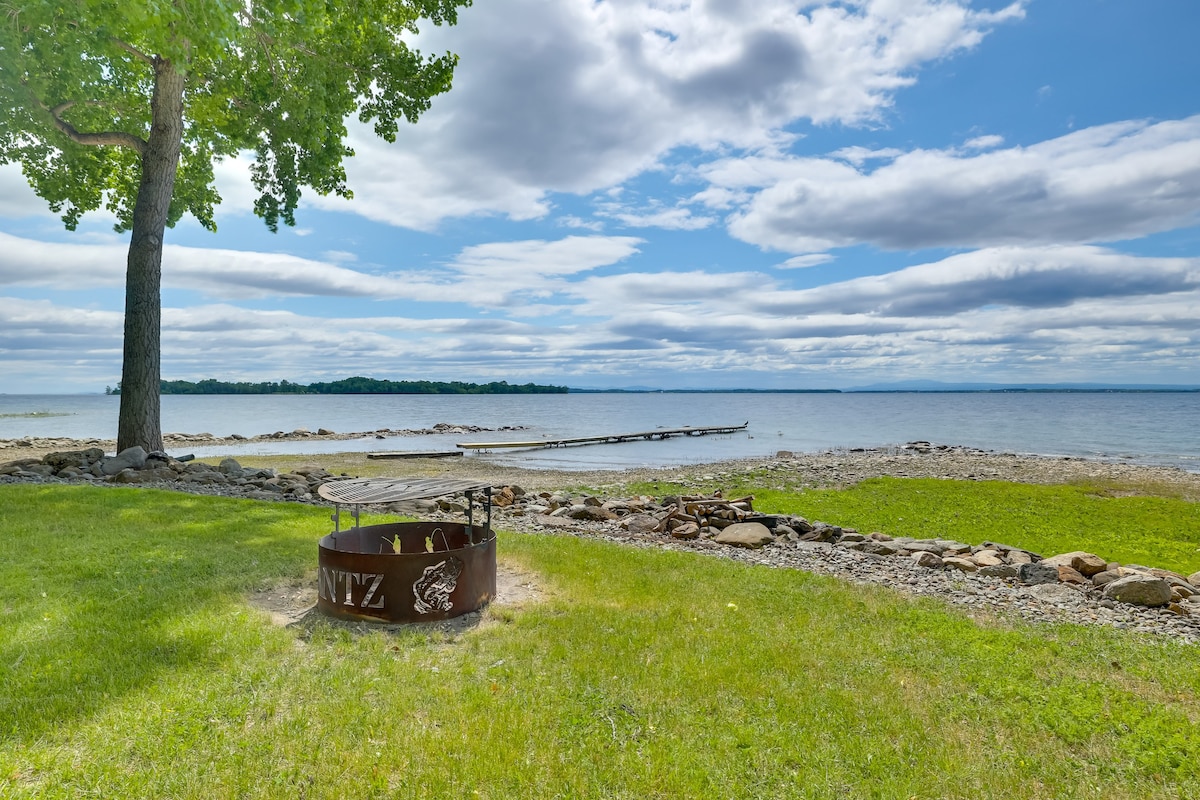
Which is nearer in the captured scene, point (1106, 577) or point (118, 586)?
→ point (118, 586)

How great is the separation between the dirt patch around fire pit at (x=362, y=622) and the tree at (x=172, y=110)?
940cm

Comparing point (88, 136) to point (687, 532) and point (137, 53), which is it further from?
point (687, 532)

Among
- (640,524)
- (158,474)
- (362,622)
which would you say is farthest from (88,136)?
(362,622)

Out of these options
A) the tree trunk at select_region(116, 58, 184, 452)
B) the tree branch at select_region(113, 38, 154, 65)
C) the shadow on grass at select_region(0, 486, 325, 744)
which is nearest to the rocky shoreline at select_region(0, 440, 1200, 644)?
the tree trunk at select_region(116, 58, 184, 452)

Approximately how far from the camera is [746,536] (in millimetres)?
11070

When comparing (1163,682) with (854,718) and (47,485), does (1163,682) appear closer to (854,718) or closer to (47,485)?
(854,718)

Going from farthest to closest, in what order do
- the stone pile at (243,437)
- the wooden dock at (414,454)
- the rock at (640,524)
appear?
the stone pile at (243,437), the wooden dock at (414,454), the rock at (640,524)

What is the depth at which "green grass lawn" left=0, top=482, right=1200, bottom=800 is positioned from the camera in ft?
12.2

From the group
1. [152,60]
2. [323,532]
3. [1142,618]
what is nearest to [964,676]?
[1142,618]

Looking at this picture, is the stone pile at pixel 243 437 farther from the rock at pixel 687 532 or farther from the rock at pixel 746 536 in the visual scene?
the rock at pixel 746 536

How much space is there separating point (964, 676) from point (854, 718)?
1421mm

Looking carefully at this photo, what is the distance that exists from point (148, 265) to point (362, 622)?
43.2ft

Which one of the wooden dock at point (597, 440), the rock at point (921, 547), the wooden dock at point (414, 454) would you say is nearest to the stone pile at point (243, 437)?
the wooden dock at point (597, 440)

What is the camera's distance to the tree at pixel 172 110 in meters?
13.5
